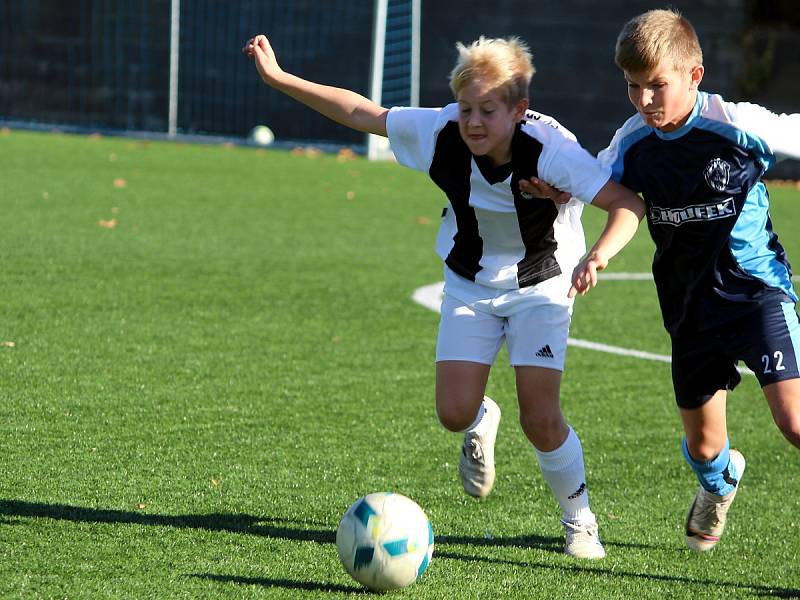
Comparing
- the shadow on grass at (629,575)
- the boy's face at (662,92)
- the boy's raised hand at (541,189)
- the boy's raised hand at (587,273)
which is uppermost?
the boy's face at (662,92)

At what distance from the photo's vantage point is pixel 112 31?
20438mm

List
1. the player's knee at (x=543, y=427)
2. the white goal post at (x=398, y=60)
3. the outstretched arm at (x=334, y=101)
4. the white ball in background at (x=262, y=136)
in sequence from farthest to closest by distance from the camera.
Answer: the white ball in background at (x=262, y=136)
the white goal post at (x=398, y=60)
the outstretched arm at (x=334, y=101)
the player's knee at (x=543, y=427)

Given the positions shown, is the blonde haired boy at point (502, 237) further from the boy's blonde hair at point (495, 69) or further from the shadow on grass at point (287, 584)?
the shadow on grass at point (287, 584)

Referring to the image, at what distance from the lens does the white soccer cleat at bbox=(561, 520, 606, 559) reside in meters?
4.31

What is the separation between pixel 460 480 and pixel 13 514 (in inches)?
66.2

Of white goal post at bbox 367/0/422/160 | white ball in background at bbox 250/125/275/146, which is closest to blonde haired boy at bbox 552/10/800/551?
white goal post at bbox 367/0/422/160

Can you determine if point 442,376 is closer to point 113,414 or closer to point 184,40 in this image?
point 113,414

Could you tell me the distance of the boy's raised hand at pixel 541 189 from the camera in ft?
14.0

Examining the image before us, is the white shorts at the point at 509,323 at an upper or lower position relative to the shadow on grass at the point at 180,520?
upper

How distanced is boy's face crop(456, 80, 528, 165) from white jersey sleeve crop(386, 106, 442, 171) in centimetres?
19

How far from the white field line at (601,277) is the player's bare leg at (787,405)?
2657 millimetres

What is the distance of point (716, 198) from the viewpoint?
→ 4.24m

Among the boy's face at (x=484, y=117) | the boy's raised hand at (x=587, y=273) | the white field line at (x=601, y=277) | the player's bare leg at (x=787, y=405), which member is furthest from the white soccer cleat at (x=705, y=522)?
the white field line at (x=601, y=277)

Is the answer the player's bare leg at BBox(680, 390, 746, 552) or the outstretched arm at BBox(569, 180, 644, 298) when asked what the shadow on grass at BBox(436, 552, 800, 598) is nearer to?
the player's bare leg at BBox(680, 390, 746, 552)
